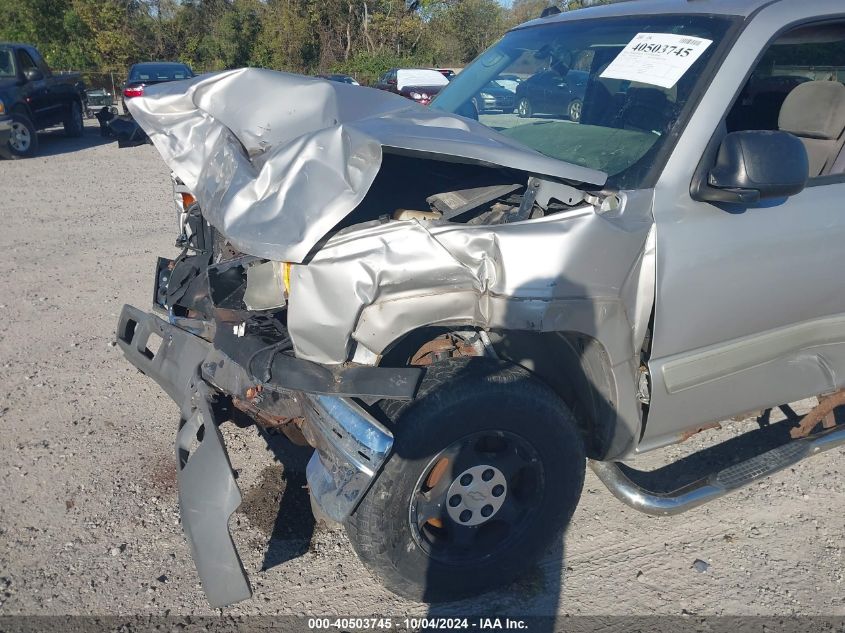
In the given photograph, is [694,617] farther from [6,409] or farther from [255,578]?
[6,409]

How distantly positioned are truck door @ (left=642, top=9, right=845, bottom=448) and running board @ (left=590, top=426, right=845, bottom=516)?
0.22 m

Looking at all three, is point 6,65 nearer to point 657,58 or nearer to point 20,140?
point 20,140

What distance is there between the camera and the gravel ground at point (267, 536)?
2811 mm

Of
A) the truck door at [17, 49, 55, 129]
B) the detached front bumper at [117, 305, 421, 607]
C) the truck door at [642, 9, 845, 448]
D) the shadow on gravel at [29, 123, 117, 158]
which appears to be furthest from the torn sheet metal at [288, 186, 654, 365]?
the shadow on gravel at [29, 123, 117, 158]

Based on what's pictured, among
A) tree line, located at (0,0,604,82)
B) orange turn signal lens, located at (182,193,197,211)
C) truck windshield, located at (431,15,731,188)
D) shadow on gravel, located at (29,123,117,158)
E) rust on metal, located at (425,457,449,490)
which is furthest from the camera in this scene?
tree line, located at (0,0,604,82)

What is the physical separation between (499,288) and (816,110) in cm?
219

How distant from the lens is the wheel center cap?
2.63m

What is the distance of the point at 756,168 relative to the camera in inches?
96.8

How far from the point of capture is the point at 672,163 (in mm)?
2607

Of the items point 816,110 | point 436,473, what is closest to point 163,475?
point 436,473

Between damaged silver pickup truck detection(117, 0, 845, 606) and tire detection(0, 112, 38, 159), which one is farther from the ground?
damaged silver pickup truck detection(117, 0, 845, 606)

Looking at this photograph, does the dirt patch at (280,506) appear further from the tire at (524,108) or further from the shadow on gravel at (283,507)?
the tire at (524,108)

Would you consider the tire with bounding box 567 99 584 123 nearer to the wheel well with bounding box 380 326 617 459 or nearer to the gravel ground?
the wheel well with bounding box 380 326 617 459

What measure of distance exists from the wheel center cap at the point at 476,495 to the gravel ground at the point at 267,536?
386 millimetres
